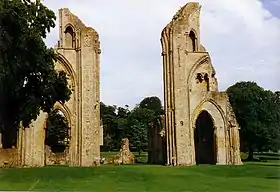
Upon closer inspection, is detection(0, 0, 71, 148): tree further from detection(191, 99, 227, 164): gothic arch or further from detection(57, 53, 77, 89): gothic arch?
detection(191, 99, 227, 164): gothic arch

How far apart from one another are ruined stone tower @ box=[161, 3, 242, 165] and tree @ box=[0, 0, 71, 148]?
12254 millimetres

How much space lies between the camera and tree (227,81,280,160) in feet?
165

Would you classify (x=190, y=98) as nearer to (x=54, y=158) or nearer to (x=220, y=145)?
(x=220, y=145)

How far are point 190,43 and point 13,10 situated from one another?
20489mm

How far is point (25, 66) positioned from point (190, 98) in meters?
17.5

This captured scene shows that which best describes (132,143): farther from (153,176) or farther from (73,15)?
(153,176)

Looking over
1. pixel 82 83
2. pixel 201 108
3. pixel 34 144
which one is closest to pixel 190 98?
pixel 201 108

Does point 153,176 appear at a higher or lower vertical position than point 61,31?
lower

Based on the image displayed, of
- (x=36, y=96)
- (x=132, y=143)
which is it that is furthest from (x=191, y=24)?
(x=132, y=143)

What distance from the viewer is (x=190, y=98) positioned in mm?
35812

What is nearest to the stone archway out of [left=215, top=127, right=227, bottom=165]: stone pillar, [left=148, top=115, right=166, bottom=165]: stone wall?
[left=215, top=127, right=227, bottom=165]: stone pillar

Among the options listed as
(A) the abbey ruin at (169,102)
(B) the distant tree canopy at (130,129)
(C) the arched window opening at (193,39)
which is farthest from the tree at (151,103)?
(A) the abbey ruin at (169,102)

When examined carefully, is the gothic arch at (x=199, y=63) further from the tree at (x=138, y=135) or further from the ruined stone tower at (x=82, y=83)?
the tree at (x=138, y=135)

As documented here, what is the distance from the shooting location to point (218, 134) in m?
36.2
